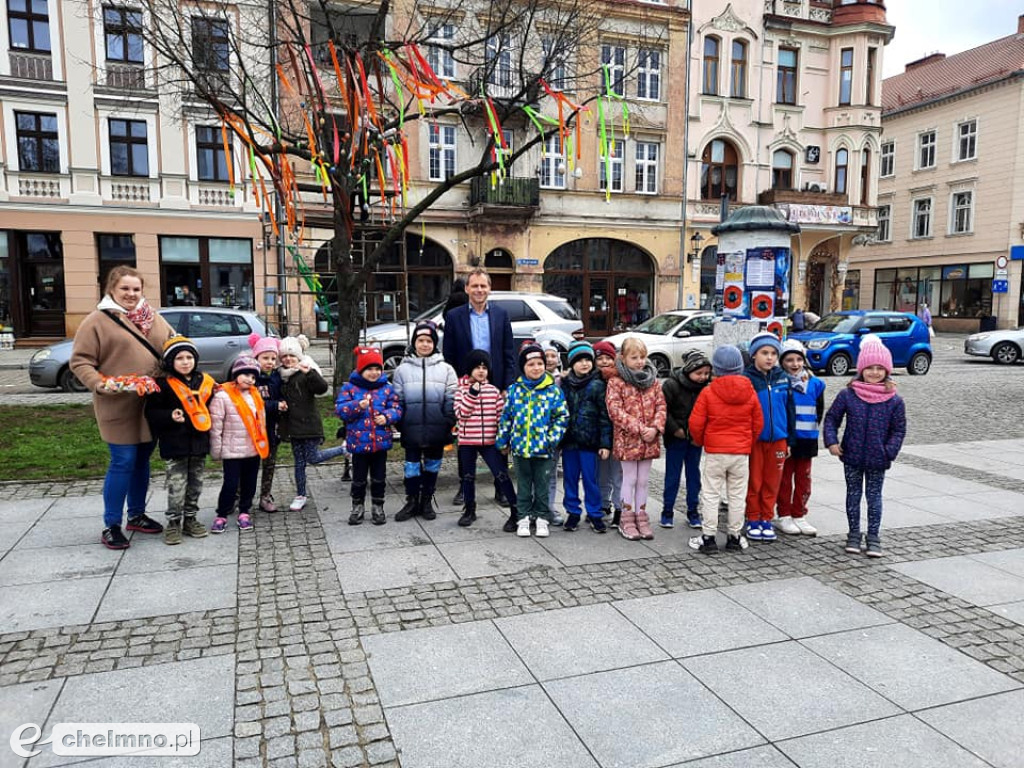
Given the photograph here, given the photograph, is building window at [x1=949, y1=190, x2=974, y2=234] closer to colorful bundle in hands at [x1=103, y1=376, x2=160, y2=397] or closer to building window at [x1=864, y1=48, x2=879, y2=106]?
building window at [x1=864, y1=48, x2=879, y2=106]

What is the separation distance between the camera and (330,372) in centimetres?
1630

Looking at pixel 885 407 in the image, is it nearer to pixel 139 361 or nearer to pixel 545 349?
pixel 545 349

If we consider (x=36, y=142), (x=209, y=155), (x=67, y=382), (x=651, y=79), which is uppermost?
(x=651, y=79)

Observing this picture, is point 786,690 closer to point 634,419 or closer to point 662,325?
point 634,419

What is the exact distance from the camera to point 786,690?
3.48 meters

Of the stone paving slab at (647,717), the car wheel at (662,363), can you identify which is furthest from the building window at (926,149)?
the stone paving slab at (647,717)

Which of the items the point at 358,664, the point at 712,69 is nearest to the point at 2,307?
the point at 358,664

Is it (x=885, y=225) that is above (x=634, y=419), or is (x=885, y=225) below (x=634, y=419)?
above

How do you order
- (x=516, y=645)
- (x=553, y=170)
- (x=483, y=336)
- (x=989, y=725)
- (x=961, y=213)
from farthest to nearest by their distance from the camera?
(x=961, y=213) → (x=553, y=170) → (x=483, y=336) → (x=516, y=645) → (x=989, y=725)

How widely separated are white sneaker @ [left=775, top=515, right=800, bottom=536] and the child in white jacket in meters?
4.22

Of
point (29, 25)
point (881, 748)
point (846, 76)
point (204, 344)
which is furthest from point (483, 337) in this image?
point (846, 76)

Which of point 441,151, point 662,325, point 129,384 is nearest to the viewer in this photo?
point 129,384

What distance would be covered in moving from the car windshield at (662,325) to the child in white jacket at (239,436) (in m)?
11.7

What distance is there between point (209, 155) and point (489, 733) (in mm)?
24034
